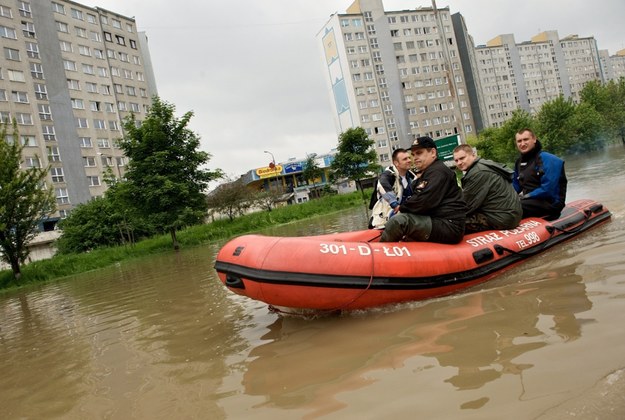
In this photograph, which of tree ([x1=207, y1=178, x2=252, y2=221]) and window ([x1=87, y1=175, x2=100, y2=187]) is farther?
window ([x1=87, y1=175, x2=100, y2=187])

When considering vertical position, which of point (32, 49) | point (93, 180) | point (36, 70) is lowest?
point (93, 180)

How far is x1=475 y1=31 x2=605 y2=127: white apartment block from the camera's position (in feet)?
300

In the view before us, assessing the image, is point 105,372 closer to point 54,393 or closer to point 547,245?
point 54,393

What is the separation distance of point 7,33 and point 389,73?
48822 mm

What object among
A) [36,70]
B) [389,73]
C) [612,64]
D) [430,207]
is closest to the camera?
[430,207]

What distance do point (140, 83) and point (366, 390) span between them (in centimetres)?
6061

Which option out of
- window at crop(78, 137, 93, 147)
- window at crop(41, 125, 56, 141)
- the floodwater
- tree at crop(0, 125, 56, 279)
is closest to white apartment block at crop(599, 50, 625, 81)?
window at crop(78, 137, 93, 147)

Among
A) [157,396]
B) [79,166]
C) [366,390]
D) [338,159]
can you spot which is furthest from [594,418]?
[79,166]

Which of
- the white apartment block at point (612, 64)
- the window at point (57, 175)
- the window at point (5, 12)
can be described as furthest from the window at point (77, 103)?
the white apartment block at point (612, 64)

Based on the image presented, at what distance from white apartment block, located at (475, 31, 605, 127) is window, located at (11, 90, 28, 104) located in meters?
67.7

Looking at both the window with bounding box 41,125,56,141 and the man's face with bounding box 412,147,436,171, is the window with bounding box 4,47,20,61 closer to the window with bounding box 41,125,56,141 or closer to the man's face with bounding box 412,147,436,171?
the window with bounding box 41,125,56,141

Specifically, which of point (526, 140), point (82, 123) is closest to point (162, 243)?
point (526, 140)

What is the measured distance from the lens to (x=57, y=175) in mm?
43531

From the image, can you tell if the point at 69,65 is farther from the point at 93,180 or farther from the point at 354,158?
the point at 354,158
